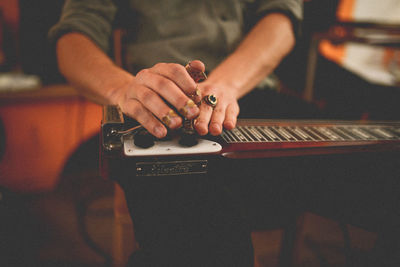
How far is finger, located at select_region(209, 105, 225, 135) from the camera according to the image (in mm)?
550

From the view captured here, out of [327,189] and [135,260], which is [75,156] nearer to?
[135,260]

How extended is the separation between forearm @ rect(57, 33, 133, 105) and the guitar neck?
340 mm

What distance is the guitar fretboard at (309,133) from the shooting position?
586mm

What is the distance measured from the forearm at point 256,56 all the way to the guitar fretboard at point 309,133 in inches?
8.5

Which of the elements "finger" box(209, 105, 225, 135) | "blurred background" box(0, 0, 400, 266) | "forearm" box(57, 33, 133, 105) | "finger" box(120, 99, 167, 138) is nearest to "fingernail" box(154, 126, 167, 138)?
"finger" box(120, 99, 167, 138)

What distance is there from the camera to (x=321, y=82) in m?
1.58

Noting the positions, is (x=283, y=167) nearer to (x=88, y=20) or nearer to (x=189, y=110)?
(x=189, y=110)

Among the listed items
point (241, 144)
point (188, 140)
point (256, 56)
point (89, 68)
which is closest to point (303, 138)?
point (241, 144)

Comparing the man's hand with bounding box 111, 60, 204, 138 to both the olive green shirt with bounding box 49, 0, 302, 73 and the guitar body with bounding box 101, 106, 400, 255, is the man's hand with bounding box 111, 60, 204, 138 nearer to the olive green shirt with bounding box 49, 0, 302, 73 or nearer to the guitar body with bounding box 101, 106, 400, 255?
the guitar body with bounding box 101, 106, 400, 255

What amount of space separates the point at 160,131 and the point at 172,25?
1.98 ft

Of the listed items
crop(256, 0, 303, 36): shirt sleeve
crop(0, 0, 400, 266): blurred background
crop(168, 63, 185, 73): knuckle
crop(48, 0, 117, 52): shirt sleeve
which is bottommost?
crop(0, 0, 400, 266): blurred background

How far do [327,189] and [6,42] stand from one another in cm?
182

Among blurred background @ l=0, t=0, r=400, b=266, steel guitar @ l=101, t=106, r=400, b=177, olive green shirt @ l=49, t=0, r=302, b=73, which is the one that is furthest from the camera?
blurred background @ l=0, t=0, r=400, b=266

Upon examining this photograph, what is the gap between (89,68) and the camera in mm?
786
